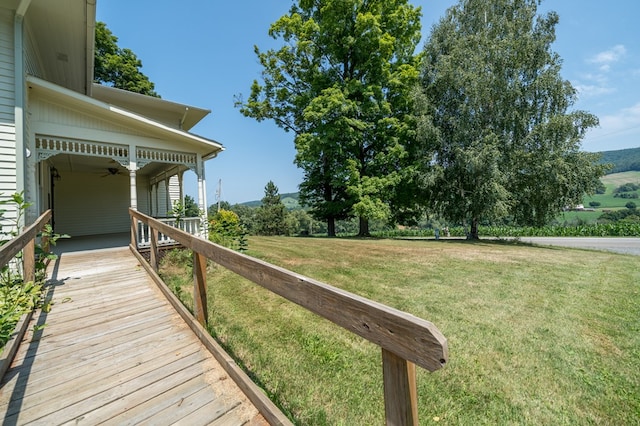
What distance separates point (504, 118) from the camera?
47.4 ft

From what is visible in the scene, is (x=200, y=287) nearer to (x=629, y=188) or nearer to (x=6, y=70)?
(x=6, y=70)

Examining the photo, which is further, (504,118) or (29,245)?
(504,118)

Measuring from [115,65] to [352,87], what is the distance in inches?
630

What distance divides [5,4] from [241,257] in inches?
278

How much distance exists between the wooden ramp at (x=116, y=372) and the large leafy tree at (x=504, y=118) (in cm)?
1447

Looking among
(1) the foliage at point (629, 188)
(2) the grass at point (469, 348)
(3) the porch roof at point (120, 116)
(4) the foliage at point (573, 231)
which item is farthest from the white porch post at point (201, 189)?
(1) the foliage at point (629, 188)

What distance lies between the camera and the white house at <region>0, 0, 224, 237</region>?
5125 millimetres

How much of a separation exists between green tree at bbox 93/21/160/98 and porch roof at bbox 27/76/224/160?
15437 millimetres

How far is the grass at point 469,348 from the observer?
237 cm

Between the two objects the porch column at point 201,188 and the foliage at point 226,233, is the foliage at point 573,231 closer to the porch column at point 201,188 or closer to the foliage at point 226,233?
the porch column at point 201,188

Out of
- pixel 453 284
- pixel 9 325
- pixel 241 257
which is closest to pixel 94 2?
pixel 9 325

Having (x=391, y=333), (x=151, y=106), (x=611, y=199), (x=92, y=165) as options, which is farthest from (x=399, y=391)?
(x=611, y=199)

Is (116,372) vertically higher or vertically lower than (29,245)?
lower

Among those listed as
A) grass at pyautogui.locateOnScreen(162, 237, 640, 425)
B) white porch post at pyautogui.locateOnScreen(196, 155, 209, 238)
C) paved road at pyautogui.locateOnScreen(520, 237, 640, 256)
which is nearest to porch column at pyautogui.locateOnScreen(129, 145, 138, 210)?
white porch post at pyautogui.locateOnScreen(196, 155, 209, 238)
